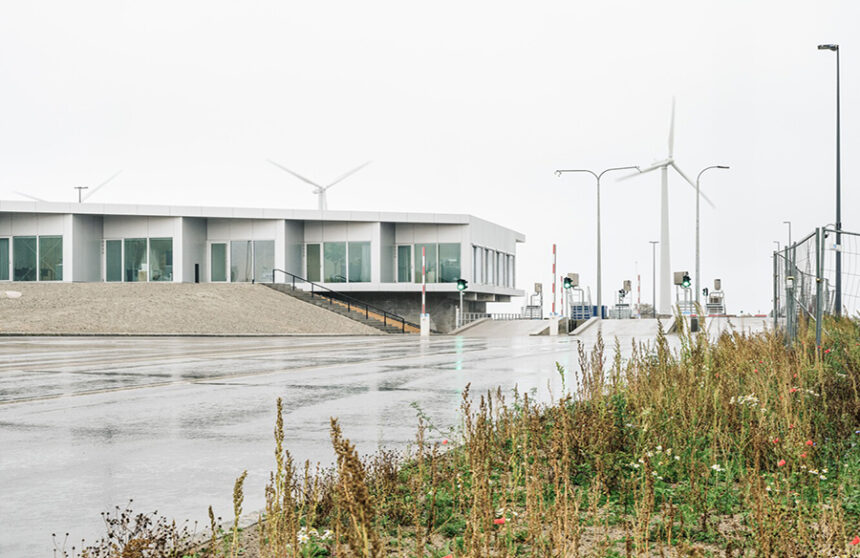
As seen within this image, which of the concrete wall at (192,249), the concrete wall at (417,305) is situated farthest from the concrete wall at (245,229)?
the concrete wall at (417,305)

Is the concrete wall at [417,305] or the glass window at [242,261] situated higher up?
the glass window at [242,261]

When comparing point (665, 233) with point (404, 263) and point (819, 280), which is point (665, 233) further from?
point (819, 280)

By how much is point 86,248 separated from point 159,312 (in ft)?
58.5

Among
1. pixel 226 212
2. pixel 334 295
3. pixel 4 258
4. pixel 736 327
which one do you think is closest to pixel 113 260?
pixel 4 258

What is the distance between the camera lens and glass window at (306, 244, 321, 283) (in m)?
59.2

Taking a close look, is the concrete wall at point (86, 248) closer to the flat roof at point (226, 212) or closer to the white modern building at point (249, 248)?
the white modern building at point (249, 248)

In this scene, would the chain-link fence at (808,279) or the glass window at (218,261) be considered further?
the glass window at (218,261)

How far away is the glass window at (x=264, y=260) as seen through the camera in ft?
190

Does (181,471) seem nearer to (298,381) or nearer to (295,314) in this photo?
(298,381)

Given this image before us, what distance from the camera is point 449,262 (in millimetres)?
59719

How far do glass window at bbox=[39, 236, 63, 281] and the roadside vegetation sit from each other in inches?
2102

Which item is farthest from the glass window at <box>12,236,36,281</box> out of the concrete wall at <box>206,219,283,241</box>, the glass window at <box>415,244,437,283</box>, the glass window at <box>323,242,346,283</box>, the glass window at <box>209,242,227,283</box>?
the glass window at <box>415,244,437,283</box>

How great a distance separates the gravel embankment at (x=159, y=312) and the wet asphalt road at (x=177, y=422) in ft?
67.0

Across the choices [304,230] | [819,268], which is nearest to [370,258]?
[304,230]
